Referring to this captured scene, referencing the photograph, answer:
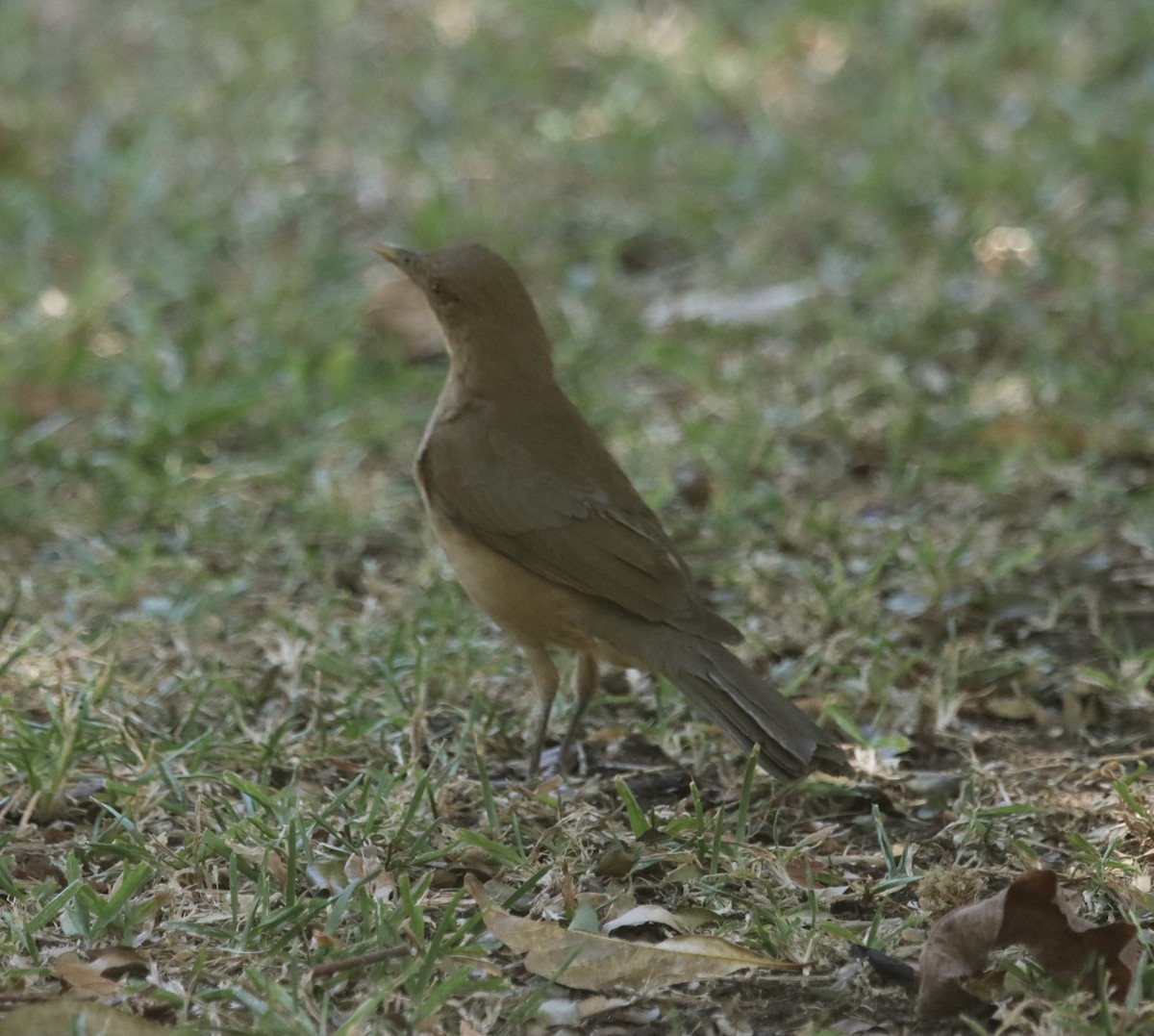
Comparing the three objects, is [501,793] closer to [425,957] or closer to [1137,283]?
[425,957]

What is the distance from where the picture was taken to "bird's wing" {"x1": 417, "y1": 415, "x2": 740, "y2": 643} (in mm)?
4551

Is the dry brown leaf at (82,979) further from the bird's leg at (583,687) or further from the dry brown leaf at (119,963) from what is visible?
the bird's leg at (583,687)

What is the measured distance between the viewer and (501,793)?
444 cm

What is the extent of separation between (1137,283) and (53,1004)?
523 centimetres

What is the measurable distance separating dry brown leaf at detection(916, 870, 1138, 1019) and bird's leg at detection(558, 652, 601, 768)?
135 centimetres

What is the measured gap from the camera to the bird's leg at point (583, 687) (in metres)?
4.73

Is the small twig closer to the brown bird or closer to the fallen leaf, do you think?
the brown bird

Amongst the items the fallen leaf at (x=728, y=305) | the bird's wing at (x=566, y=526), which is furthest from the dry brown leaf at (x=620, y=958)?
the fallen leaf at (x=728, y=305)

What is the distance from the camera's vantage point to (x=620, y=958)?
3.58 m

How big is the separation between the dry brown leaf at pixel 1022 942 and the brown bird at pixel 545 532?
2.18 feet

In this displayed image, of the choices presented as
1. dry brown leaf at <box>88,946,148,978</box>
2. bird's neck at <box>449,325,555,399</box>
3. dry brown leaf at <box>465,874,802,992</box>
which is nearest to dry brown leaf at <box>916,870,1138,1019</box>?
dry brown leaf at <box>465,874,802,992</box>

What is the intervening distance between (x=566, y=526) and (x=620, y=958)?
137 centimetres

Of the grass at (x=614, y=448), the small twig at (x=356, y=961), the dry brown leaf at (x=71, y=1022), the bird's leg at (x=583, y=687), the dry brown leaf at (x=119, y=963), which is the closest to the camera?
the dry brown leaf at (x=71, y=1022)

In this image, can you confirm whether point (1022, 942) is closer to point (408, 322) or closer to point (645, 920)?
point (645, 920)
